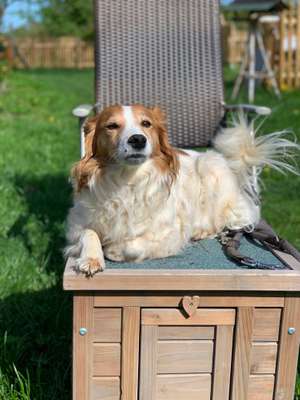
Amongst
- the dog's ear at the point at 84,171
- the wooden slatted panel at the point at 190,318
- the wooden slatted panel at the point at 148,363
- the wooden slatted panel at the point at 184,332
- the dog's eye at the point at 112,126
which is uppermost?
the dog's eye at the point at 112,126

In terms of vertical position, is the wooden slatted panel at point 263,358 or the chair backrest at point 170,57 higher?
the chair backrest at point 170,57

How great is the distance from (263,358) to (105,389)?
23.2 inches

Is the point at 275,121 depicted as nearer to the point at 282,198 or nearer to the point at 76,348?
the point at 282,198

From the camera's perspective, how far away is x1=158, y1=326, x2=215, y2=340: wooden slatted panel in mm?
1976

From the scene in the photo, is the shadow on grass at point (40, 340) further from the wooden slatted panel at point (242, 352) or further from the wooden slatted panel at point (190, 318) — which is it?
the wooden slatted panel at point (242, 352)

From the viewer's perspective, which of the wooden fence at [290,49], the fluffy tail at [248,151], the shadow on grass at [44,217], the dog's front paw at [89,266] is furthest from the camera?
the wooden fence at [290,49]

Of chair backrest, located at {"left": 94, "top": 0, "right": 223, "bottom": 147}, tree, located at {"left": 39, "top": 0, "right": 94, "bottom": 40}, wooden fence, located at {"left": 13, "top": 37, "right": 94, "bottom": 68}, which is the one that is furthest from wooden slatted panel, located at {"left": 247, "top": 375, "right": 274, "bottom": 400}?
tree, located at {"left": 39, "top": 0, "right": 94, "bottom": 40}

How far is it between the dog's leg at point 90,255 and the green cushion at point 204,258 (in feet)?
0.29

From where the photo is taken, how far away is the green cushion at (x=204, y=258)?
6.77 feet

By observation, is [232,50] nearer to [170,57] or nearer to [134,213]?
[170,57]

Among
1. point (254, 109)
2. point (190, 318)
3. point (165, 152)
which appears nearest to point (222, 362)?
point (190, 318)

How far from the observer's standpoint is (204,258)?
2.20m

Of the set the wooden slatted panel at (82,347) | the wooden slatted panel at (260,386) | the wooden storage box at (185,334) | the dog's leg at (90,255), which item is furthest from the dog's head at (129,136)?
the wooden slatted panel at (260,386)

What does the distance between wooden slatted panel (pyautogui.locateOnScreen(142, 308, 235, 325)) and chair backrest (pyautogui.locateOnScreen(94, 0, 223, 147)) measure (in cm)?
186
